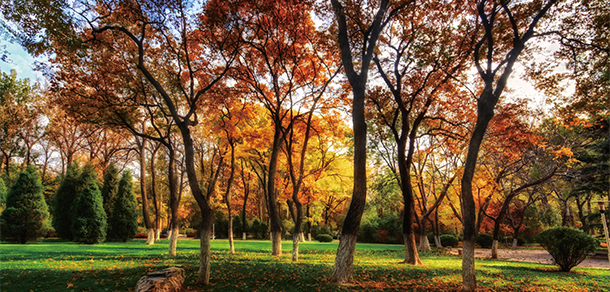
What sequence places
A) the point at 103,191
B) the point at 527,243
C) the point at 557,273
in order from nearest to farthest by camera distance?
the point at 557,273
the point at 103,191
the point at 527,243

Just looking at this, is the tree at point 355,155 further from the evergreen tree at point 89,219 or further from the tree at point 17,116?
the tree at point 17,116

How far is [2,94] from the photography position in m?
23.4

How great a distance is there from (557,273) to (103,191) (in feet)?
91.2

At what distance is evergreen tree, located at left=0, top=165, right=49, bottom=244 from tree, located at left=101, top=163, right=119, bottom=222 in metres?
5.09

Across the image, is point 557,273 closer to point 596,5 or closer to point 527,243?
point 596,5

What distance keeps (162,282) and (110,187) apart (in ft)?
72.2

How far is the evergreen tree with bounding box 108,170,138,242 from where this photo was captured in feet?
73.3

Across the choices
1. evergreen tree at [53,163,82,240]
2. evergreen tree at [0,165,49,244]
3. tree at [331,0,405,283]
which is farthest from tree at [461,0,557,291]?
evergreen tree at [53,163,82,240]

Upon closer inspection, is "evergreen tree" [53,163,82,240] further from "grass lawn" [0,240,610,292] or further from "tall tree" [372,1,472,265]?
"tall tree" [372,1,472,265]

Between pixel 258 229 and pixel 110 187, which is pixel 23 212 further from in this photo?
pixel 258 229

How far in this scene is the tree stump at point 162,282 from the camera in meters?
5.54

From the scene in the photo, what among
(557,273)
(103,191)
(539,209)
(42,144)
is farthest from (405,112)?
(42,144)

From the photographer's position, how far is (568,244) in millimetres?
9969

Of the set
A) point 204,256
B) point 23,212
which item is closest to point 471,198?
point 204,256
